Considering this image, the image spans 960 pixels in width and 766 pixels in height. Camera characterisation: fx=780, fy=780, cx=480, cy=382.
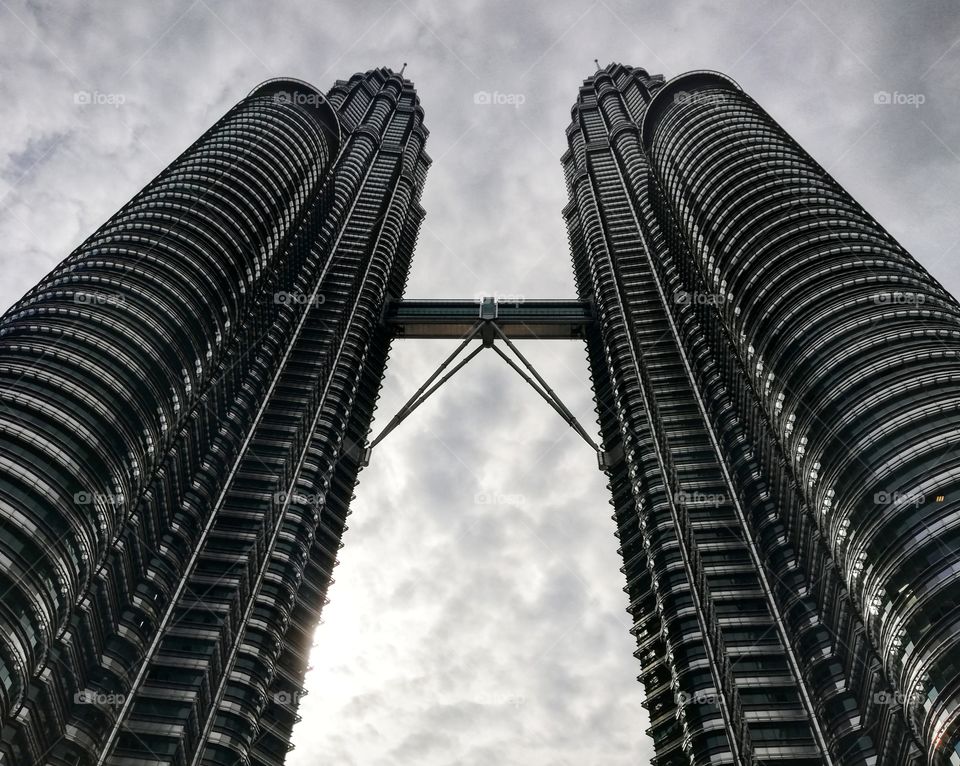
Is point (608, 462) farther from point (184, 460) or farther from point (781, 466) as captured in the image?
→ point (184, 460)

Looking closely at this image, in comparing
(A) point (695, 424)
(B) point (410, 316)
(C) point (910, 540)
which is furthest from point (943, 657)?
(B) point (410, 316)

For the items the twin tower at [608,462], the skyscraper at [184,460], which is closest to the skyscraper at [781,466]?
the twin tower at [608,462]

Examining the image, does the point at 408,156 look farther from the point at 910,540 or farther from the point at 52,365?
the point at 910,540

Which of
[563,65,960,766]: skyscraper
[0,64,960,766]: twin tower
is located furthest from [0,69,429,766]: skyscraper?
[563,65,960,766]: skyscraper

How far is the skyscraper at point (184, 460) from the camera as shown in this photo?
54906mm

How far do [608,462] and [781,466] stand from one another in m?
31.2

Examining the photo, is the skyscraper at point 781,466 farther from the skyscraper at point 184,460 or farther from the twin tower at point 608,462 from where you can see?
the skyscraper at point 184,460

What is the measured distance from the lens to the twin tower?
5381 cm

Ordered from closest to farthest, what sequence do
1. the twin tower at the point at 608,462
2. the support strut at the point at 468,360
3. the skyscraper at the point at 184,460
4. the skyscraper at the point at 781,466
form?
the skyscraper at the point at 781,466 → the twin tower at the point at 608,462 → the skyscraper at the point at 184,460 → the support strut at the point at 468,360

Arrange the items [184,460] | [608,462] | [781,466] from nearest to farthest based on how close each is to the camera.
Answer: [781,466] < [184,460] < [608,462]

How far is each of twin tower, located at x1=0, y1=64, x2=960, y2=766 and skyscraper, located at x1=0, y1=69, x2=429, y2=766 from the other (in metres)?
0.29

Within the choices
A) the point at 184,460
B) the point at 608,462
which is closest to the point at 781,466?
the point at 608,462

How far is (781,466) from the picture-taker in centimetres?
7350

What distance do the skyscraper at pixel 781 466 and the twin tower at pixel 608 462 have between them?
0.99ft
